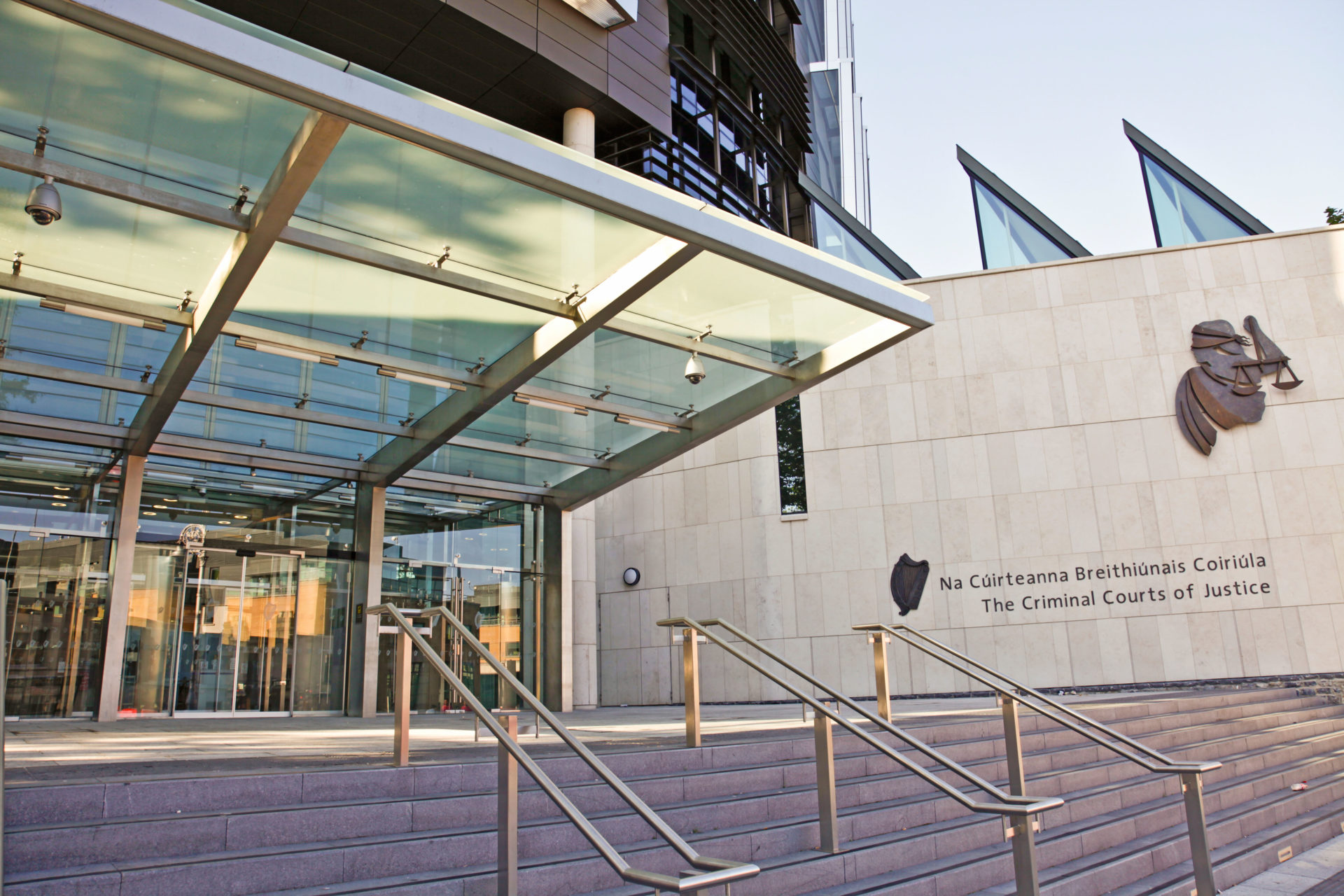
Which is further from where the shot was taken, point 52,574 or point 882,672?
point 52,574

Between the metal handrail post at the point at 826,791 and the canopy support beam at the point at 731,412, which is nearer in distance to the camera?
the metal handrail post at the point at 826,791

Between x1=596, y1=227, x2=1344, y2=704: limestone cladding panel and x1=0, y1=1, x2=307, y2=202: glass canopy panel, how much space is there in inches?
500

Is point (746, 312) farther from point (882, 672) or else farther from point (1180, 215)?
point (1180, 215)

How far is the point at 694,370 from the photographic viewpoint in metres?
9.10

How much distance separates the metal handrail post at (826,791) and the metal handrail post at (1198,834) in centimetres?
211

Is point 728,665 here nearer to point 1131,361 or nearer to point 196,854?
point 1131,361

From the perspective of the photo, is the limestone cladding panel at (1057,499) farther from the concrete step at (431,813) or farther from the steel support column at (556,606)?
the concrete step at (431,813)

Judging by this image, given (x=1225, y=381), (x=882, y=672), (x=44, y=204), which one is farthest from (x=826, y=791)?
(x=1225, y=381)

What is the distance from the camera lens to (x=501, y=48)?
1351 centimetres

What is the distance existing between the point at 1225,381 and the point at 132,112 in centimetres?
1599

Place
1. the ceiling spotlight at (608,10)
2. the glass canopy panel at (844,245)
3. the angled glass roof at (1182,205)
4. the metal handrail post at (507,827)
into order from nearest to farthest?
the metal handrail post at (507,827) → the ceiling spotlight at (608,10) → the angled glass roof at (1182,205) → the glass canopy panel at (844,245)

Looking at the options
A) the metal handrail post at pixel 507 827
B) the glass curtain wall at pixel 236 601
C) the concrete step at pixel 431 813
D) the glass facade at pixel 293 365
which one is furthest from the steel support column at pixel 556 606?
the metal handrail post at pixel 507 827

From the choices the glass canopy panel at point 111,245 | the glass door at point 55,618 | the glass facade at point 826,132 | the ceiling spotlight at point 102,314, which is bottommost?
the glass door at point 55,618

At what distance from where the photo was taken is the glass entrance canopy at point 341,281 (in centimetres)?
530
